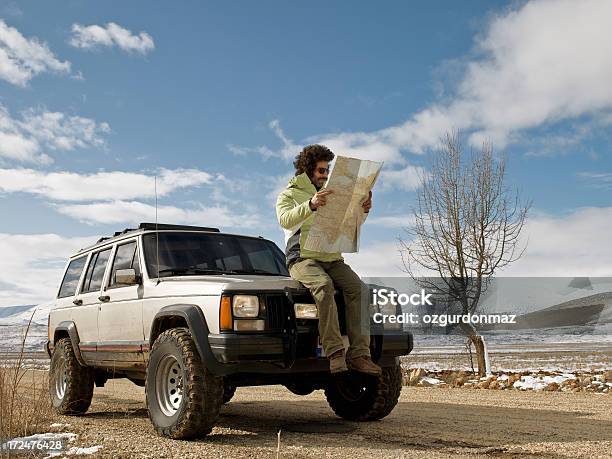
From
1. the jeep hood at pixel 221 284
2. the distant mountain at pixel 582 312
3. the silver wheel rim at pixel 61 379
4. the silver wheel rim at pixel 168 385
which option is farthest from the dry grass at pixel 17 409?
the distant mountain at pixel 582 312

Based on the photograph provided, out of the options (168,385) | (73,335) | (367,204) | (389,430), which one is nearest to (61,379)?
(73,335)

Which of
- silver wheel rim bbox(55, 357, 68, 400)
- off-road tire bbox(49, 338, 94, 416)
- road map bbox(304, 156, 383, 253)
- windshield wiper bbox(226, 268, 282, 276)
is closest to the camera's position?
road map bbox(304, 156, 383, 253)

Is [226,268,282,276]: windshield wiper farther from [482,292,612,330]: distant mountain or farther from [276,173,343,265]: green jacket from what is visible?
[482,292,612,330]: distant mountain

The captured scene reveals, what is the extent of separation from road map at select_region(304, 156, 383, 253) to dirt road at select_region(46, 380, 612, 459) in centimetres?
171

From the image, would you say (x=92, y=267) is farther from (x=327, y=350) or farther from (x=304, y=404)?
(x=327, y=350)

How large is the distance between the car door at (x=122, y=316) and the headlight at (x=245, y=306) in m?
1.60

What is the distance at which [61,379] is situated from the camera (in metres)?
8.05

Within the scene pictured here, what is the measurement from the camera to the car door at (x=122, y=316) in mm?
6441

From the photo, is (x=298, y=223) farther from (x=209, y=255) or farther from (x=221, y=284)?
(x=209, y=255)

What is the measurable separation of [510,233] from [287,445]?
1404 centimetres

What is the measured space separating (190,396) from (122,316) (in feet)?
6.48

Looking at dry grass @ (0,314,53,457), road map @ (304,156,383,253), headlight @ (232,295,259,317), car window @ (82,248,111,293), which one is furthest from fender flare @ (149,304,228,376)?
car window @ (82,248,111,293)

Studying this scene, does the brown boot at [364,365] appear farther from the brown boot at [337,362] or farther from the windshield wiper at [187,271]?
the windshield wiper at [187,271]

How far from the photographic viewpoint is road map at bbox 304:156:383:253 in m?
5.31
